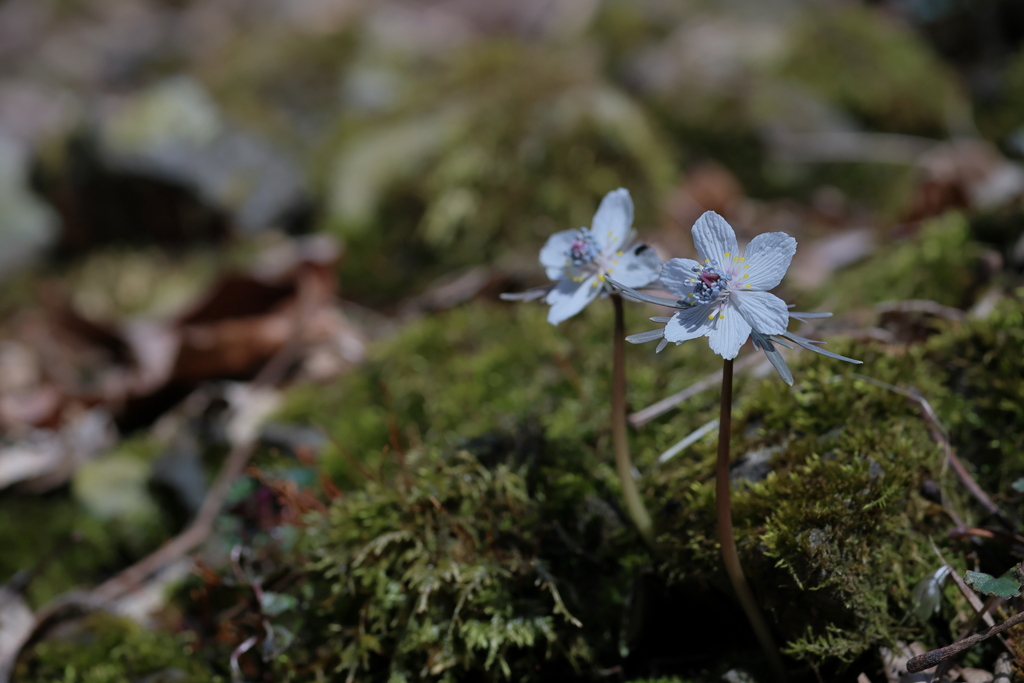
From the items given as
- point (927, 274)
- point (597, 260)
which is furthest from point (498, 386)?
point (927, 274)

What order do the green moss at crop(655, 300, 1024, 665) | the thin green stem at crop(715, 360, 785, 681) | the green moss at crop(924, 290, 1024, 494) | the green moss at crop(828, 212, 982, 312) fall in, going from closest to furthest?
the thin green stem at crop(715, 360, 785, 681)
the green moss at crop(655, 300, 1024, 665)
the green moss at crop(924, 290, 1024, 494)
the green moss at crop(828, 212, 982, 312)

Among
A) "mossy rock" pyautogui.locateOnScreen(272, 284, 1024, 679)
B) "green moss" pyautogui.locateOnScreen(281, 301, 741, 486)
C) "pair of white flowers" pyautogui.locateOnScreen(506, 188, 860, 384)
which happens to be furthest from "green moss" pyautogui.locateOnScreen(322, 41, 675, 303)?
"pair of white flowers" pyautogui.locateOnScreen(506, 188, 860, 384)

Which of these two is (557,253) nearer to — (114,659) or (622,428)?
(622,428)

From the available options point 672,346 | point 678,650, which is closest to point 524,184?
point 672,346

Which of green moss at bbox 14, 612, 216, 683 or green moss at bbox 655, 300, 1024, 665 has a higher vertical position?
green moss at bbox 655, 300, 1024, 665

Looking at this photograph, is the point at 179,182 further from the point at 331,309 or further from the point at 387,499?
the point at 387,499

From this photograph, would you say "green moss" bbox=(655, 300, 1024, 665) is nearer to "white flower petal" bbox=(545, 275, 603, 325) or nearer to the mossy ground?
the mossy ground

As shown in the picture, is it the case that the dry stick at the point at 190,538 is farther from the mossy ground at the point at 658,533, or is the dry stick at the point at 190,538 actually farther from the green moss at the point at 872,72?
the green moss at the point at 872,72
